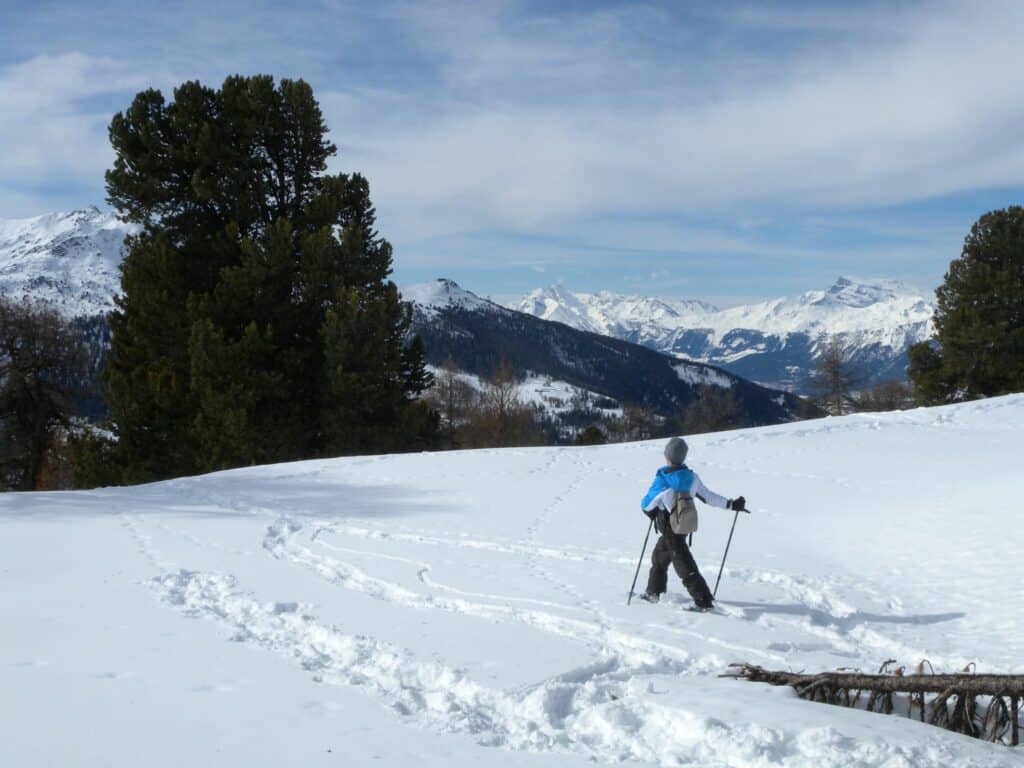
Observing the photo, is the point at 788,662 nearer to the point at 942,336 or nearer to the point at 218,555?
the point at 218,555

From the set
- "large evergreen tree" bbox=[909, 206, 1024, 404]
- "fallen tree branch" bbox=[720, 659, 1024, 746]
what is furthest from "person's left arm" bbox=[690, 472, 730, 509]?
"large evergreen tree" bbox=[909, 206, 1024, 404]

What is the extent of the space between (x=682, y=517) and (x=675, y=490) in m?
0.33

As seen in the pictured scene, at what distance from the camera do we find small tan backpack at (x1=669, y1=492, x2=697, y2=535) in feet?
27.0

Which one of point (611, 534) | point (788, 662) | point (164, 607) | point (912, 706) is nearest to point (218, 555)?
point (164, 607)

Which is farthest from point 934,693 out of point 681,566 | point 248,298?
point 248,298

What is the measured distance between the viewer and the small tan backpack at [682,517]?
8242mm

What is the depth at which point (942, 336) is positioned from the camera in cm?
3647

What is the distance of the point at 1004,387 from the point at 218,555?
36.3 metres

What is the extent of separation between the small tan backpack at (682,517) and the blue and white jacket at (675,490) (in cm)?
9

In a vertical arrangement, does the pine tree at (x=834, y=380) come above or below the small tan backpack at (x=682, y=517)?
above

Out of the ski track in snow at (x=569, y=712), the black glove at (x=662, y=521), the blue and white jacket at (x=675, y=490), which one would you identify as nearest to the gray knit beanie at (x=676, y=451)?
the blue and white jacket at (x=675, y=490)

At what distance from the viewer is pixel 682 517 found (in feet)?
27.1

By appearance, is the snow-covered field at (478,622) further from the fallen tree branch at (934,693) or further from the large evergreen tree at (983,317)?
the large evergreen tree at (983,317)

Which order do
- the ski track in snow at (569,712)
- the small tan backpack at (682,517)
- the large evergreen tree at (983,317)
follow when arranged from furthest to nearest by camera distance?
the large evergreen tree at (983,317)
the small tan backpack at (682,517)
the ski track in snow at (569,712)
